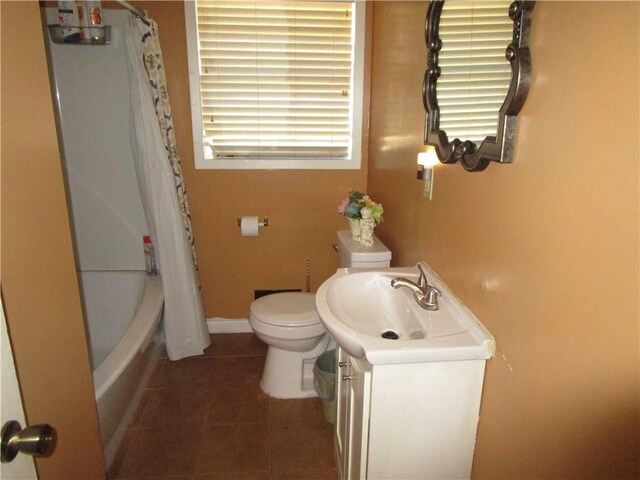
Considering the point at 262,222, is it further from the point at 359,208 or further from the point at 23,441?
the point at 23,441

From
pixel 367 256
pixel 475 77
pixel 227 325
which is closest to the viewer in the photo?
pixel 475 77

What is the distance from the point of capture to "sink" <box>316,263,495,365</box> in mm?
1164

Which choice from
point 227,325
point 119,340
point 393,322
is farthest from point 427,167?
point 119,340

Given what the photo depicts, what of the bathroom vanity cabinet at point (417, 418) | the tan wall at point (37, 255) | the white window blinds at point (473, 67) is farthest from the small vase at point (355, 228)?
the tan wall at point (37, 255)

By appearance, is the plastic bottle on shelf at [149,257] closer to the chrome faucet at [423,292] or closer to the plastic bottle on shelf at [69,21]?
the plastic bottle on shelf at [69,21]

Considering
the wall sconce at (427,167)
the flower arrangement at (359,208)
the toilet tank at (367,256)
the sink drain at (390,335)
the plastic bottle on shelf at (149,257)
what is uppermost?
the wall sconce at (427,167)

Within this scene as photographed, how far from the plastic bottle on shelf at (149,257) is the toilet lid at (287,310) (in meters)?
0.79

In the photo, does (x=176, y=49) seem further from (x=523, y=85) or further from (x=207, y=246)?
(x=523, y=85)

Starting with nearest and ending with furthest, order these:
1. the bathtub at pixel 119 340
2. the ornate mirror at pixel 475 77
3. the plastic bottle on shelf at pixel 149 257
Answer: the ornate mirror at pixel 475 77 < the bathtub at pixel 119 340 < the plastic bottle on shelf at pixel 149 257

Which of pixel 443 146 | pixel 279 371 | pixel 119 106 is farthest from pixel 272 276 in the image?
pixel 443 146

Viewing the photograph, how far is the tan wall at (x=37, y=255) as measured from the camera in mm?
Answer: 808

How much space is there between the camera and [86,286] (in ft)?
8.66

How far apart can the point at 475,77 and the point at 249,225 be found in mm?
1766

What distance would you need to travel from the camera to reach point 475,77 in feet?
3.99
